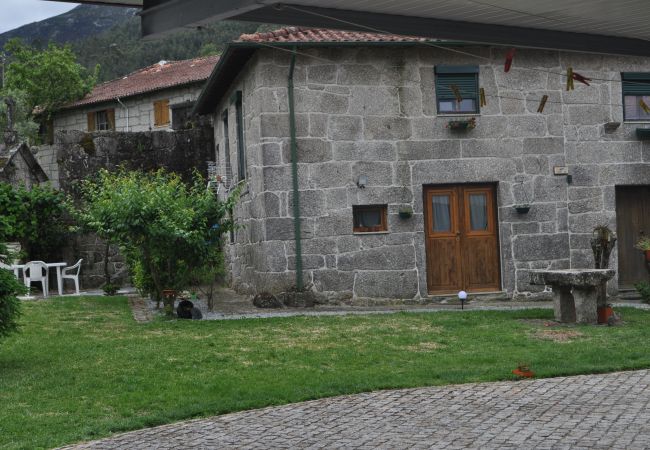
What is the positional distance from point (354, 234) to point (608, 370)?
7.20 metres

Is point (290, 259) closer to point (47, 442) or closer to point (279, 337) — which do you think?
point (279, 337)

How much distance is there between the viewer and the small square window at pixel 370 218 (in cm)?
1638

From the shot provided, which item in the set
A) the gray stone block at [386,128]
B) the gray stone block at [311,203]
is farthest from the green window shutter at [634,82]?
the gray stone block at [311,203]

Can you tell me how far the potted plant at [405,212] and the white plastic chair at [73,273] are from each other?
6679 millimetres

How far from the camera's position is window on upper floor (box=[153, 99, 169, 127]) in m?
34.3

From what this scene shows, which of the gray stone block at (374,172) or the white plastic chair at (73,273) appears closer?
the gray stone block at (374,172)

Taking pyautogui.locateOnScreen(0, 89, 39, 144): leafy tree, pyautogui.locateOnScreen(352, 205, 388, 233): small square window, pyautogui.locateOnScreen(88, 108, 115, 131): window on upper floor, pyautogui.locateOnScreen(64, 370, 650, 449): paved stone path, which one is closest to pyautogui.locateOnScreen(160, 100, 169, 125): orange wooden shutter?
pyautogui.locateOnScreen(88, 108, 115, 131): window on upper floor

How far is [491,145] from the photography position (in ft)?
54.7

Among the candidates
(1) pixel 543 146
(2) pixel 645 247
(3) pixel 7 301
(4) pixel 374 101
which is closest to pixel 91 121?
(4) pixel 374 101

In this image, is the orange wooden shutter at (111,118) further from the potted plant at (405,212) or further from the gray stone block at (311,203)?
the potted plant at (405,212)

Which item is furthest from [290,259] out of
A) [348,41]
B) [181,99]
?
[181,99]

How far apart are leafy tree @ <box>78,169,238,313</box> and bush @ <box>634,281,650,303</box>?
7024 millimetres

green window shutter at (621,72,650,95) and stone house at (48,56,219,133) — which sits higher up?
stone house at (48,56,219,133)

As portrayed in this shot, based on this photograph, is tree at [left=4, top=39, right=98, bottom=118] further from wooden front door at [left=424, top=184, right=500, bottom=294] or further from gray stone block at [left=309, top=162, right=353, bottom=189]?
wooden front door at [left=424, top=184, right=500, bottom=294]
